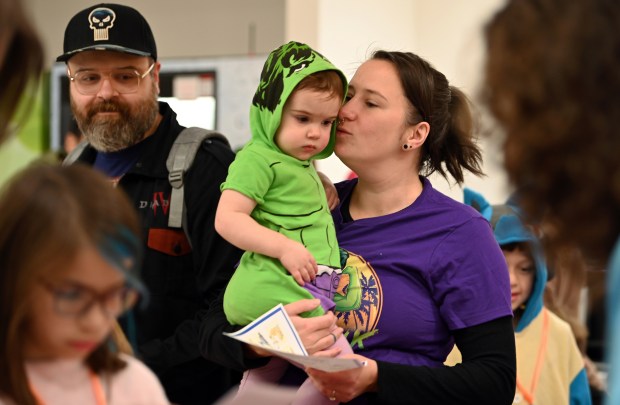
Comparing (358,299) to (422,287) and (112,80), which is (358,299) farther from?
(112,80)

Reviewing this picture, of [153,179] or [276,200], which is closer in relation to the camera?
[276,200]

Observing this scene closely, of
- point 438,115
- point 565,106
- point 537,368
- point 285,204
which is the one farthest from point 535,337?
point 565,106

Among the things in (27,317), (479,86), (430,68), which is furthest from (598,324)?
(27,317)

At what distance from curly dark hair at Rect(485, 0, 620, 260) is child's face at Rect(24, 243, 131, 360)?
2.17 ft

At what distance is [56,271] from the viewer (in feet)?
4.21

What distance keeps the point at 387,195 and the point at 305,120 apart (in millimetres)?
303

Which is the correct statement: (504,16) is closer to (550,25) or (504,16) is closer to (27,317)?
(550,25)

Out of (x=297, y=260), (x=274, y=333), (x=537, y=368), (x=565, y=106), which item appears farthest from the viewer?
(x=537, y=368)

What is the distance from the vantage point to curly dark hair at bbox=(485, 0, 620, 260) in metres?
1.38

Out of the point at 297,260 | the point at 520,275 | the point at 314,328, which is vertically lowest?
the point at 520,275

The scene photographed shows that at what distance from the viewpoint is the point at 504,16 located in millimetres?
1479

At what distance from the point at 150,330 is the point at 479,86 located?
5.06 feet

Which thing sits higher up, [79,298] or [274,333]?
[79,298]

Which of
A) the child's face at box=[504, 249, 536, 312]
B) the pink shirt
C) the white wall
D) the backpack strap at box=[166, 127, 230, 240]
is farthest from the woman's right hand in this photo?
the white wall
